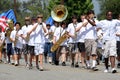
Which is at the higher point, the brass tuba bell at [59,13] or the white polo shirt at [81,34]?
the brass tuba bell at [59,13]

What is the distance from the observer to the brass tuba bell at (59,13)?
19.8 m

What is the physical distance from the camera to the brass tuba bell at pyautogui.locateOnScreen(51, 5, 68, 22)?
65.0 feet

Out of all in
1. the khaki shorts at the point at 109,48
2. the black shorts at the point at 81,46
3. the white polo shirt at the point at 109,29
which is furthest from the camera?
the black shorts at the point at 81,46

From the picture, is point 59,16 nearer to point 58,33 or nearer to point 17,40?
point 58,33

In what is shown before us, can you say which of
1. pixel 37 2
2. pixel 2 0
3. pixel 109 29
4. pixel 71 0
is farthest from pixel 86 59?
pixel 2 0

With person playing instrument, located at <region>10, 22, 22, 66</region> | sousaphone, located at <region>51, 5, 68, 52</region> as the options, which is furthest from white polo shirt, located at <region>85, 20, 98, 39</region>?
person playing instrument, located at <region>10, 22, 22, 66</region>

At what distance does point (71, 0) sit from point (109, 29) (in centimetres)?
3325

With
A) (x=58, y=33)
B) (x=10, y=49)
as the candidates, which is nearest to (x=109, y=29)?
(x=58, y=33)

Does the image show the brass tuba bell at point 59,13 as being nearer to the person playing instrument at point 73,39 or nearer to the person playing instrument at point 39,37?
the person playing instrument at point 73,39

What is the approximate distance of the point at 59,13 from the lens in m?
20.1

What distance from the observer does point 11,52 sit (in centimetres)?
2047

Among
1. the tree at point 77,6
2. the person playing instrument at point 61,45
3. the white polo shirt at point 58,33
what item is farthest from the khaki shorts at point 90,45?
the tree at point 77,6

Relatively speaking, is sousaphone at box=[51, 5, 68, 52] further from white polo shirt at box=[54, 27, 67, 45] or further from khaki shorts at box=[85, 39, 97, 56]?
khaki shorts at box=[85, 39, 97, 56]

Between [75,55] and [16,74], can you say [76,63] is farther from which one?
[16,74]
